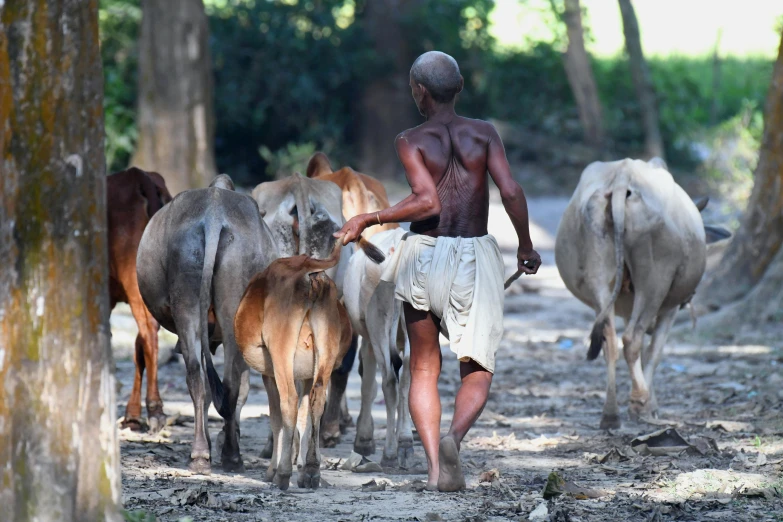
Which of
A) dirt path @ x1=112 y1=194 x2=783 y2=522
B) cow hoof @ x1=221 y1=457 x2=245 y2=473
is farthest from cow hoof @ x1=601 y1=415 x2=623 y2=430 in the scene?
cow hoof @ x1=221 y1=457 x2=245 y2=473

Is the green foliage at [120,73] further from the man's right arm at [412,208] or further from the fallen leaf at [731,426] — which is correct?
the man's right arm at [412,208]

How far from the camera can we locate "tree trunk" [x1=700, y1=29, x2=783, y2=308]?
38.2 ft

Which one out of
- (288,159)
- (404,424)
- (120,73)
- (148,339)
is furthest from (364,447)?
(120,73)

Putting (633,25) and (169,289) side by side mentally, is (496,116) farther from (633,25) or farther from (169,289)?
(169,289)

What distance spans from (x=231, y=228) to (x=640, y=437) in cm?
270

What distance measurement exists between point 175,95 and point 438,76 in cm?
826

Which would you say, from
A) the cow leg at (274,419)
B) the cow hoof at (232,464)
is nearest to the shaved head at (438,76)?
the cow leg at (274,419)

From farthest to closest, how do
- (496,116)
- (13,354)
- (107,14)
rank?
(496,116), (107,14), (13,354)

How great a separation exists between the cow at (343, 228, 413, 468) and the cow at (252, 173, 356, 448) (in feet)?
1.09

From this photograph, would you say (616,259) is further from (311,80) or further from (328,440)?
(311,80)

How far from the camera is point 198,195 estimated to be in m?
6.71

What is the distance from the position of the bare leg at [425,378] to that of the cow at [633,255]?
2233mm

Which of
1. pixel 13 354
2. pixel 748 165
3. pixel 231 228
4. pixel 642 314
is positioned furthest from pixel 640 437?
pixel 748 165

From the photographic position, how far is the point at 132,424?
785 cm
